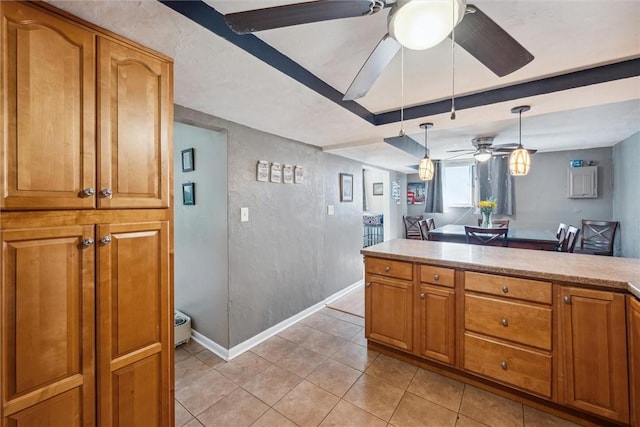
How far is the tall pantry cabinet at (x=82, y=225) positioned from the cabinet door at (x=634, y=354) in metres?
2.34

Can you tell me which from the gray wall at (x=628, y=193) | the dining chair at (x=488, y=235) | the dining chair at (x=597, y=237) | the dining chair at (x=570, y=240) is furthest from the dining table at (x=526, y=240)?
the gray wall at (x=628, y=193)

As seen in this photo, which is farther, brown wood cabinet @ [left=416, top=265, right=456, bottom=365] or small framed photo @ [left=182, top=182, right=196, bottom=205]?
small framed photo @ [left=182, top=182, right=196, bottom=205]

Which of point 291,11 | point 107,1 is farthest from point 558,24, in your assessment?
point 107,1

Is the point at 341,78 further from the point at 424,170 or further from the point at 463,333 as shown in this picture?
the point at 463,333

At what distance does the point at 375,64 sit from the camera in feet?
4.10

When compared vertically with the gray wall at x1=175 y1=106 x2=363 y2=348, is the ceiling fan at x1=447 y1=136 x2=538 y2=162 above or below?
above

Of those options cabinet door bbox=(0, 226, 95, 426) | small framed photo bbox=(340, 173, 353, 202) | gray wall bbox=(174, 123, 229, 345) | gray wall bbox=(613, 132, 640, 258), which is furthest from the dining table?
cabinet door bbox=(0, 226, 95, 426)

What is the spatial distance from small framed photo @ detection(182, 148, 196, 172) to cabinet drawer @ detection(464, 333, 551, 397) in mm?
2727

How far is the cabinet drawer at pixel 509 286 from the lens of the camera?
1622 millimetres

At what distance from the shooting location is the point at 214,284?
93.7 inches

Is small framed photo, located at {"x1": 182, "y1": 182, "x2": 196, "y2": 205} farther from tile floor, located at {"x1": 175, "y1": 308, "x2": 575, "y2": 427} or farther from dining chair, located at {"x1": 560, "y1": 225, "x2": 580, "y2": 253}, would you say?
dining chair, located at {"x1": 560, "y1": 225, "x2": 580, "y2": 253}

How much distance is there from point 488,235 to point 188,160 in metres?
3.34

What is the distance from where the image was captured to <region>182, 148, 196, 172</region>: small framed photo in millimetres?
2529

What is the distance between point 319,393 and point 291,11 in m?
2.17
